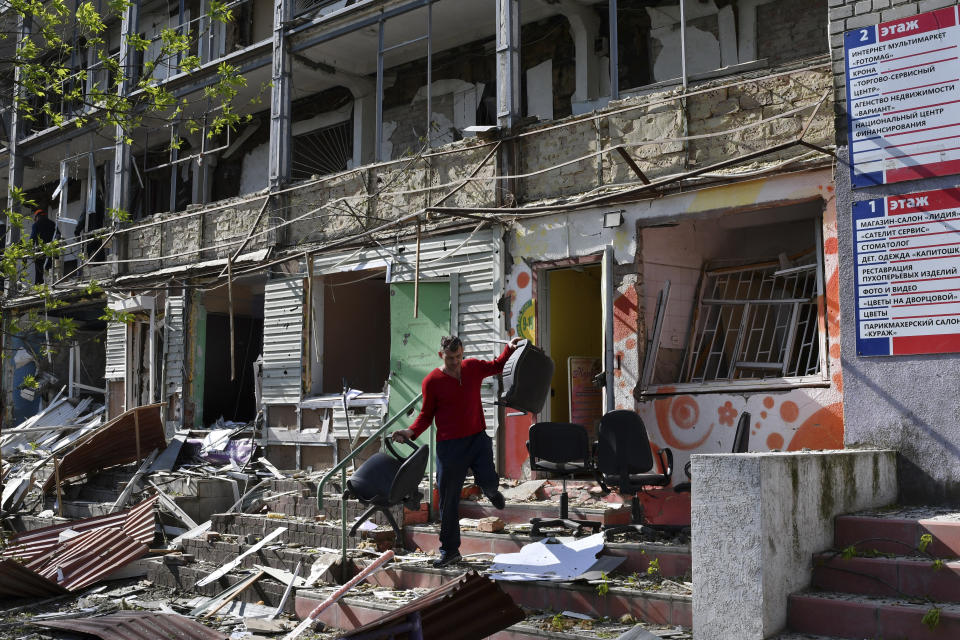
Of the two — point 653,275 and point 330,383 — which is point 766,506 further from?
point 330,383

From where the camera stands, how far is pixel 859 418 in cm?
715

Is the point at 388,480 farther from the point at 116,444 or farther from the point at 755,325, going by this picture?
the point at 116,444

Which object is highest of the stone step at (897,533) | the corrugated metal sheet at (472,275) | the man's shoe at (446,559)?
the corrugated metal sheet at (472,275)

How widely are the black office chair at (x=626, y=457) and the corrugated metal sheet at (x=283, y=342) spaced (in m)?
7.14

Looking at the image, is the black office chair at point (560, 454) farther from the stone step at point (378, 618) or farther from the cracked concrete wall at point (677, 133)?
the cracked concrete wall at point (677, 133)

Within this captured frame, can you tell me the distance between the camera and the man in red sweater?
762 centimetres

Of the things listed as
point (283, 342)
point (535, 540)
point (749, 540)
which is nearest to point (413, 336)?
point (283, 342)

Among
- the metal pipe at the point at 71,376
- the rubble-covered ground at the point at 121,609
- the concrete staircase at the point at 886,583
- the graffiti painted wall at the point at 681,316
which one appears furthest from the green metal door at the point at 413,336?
the metal pipe at the point at 71,376

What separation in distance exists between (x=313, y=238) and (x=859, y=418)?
911cm

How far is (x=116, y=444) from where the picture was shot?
14.4 m

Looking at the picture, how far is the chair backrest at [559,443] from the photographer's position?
322 inches

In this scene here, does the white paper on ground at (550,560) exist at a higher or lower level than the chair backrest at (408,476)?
lower

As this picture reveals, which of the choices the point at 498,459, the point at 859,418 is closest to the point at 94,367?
the point at 498,459

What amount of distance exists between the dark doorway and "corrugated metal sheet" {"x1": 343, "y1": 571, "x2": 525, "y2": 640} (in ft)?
35.5
